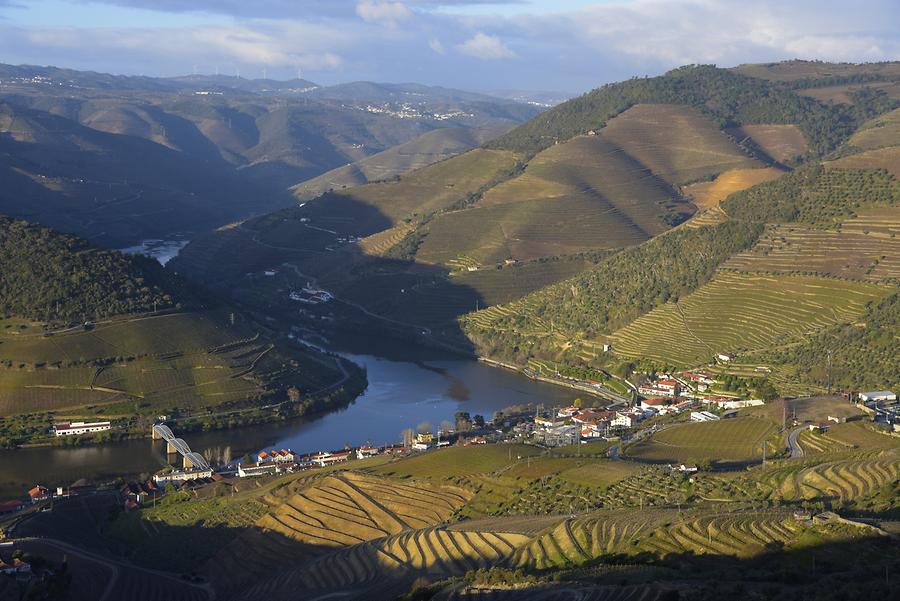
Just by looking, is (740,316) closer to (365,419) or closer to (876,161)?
(365,419)

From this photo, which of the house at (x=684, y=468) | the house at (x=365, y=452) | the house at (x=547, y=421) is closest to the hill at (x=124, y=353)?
the house at (x=365, y=452)

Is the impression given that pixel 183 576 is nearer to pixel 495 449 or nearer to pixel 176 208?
pixel 495 449

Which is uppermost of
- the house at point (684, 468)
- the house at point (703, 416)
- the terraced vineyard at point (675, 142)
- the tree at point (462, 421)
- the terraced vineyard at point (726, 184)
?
the terraced vineyard at point (675, 142)

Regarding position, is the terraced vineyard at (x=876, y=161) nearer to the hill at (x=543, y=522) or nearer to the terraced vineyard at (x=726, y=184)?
the terraced vineyard at (x=726, y=184)

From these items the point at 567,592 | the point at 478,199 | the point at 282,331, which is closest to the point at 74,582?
the point at 567,592

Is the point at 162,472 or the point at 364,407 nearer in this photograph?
the point at 162,472

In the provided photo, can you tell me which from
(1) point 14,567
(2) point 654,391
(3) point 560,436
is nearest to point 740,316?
(2) point 654,391
